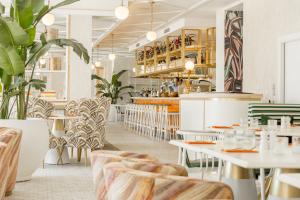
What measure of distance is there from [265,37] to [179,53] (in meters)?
6.57

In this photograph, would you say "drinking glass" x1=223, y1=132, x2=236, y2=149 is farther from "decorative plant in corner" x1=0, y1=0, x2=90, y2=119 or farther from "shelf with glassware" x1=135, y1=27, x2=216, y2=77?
"shelf with glassware" x1=135, y1=27, x2=216, y2=77

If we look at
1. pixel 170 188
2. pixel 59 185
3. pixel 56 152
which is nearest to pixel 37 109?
pixel 56 152

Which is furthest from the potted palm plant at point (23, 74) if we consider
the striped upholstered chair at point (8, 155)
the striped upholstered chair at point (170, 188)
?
the striped upholstered chair at point (170, 188)

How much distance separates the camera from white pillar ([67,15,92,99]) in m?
10.8

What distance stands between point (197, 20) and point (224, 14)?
1837 millimetres

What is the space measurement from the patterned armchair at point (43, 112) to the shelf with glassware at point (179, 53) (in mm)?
6846

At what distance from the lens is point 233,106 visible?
334 inches

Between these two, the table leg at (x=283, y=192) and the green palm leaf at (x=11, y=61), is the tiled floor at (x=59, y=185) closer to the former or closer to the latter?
the green palm leaf at (x=11, y=61)

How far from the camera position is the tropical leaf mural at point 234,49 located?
40.4 ft

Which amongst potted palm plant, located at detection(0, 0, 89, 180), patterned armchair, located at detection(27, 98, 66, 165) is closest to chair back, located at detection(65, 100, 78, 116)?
patterned armchair, located at detection(27, 98, 66, 165)

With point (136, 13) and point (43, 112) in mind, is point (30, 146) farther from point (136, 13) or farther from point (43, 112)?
point (136, 13)

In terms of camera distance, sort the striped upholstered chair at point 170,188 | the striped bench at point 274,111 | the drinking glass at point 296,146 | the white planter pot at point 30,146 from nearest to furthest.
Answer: the striped upholstered chair at point 170,188 < the drinking glass at point 296,146 < the white planter pot at point 30,146 < the striped bench at point 274,111

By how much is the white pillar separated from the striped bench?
391cm

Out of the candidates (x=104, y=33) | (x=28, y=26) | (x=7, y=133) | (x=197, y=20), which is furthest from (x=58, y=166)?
(x=104, y=33)
